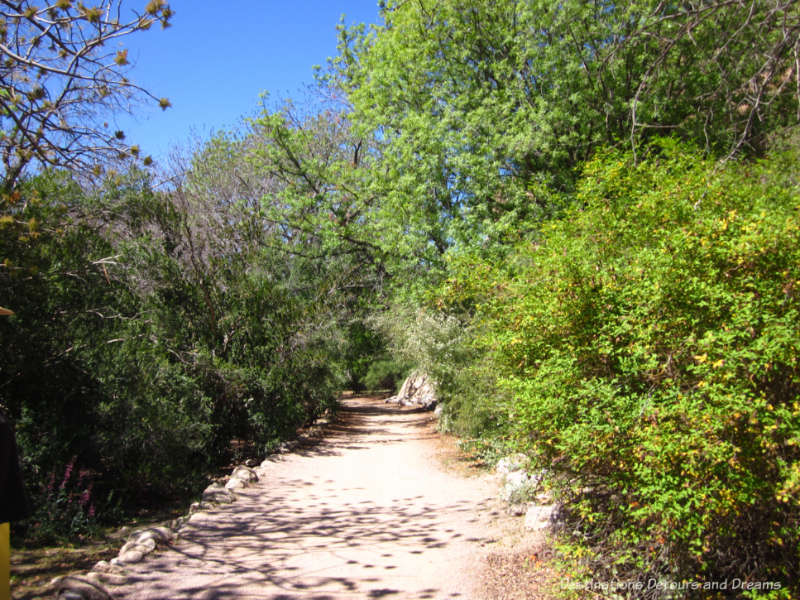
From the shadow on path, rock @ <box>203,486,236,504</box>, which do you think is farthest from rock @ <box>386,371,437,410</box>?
rock @ <box>203,486,236,504</box>

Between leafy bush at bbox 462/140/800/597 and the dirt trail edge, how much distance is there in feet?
5.48

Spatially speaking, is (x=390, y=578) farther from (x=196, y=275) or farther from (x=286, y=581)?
(x=196, y=275)

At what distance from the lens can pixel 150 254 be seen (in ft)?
38.7

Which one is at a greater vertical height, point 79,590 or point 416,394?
point 79,590

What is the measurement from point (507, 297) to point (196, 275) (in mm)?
8553

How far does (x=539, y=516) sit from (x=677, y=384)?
115 inches

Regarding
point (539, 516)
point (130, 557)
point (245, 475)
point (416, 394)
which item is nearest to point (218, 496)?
point (245, 475)

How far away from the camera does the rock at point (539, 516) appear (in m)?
5.70

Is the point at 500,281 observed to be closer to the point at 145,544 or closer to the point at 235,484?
the point at 145,544

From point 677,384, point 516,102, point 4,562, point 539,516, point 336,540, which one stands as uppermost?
point 516,102

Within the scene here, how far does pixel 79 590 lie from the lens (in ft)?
13.9

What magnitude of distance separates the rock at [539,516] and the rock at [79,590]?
3965 millimetres

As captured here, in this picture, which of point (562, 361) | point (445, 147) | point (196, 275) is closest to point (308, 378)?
point (196, 275)

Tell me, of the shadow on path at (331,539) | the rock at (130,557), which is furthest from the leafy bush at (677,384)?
the rock at (130,557)
